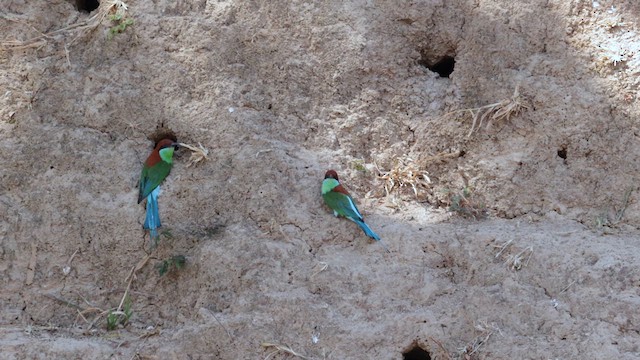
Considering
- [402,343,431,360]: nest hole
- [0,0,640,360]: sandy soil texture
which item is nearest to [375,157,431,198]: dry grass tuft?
[0,0,640,360]: sandy soil texture

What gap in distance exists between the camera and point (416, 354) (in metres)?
3.68

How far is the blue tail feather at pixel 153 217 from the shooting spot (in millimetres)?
3904

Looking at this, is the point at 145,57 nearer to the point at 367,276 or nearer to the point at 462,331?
the point at 367,276

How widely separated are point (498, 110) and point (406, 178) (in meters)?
0.55

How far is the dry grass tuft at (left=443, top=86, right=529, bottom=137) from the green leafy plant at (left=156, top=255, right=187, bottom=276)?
4.84ft

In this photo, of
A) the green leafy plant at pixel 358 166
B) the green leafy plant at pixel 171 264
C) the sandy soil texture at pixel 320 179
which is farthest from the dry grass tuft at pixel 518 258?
the green leafy plant at pixel 171 264

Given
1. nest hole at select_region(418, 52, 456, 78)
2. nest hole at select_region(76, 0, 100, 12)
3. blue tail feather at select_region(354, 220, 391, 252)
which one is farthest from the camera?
nest hole at select_region(76, 0, 100, 12)

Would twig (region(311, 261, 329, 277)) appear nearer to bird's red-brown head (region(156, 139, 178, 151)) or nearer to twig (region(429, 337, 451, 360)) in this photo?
twig (region(429, 337, 451, 360))

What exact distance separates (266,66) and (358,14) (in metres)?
0.54

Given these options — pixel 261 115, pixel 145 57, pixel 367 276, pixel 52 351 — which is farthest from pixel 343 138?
pixel 52 351

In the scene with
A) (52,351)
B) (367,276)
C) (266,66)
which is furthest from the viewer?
(266,66)

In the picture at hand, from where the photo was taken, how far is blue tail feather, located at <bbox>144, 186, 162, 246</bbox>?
154 inches

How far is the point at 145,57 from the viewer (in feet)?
14.2

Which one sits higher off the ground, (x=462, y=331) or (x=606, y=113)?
(x=606, y=113)
